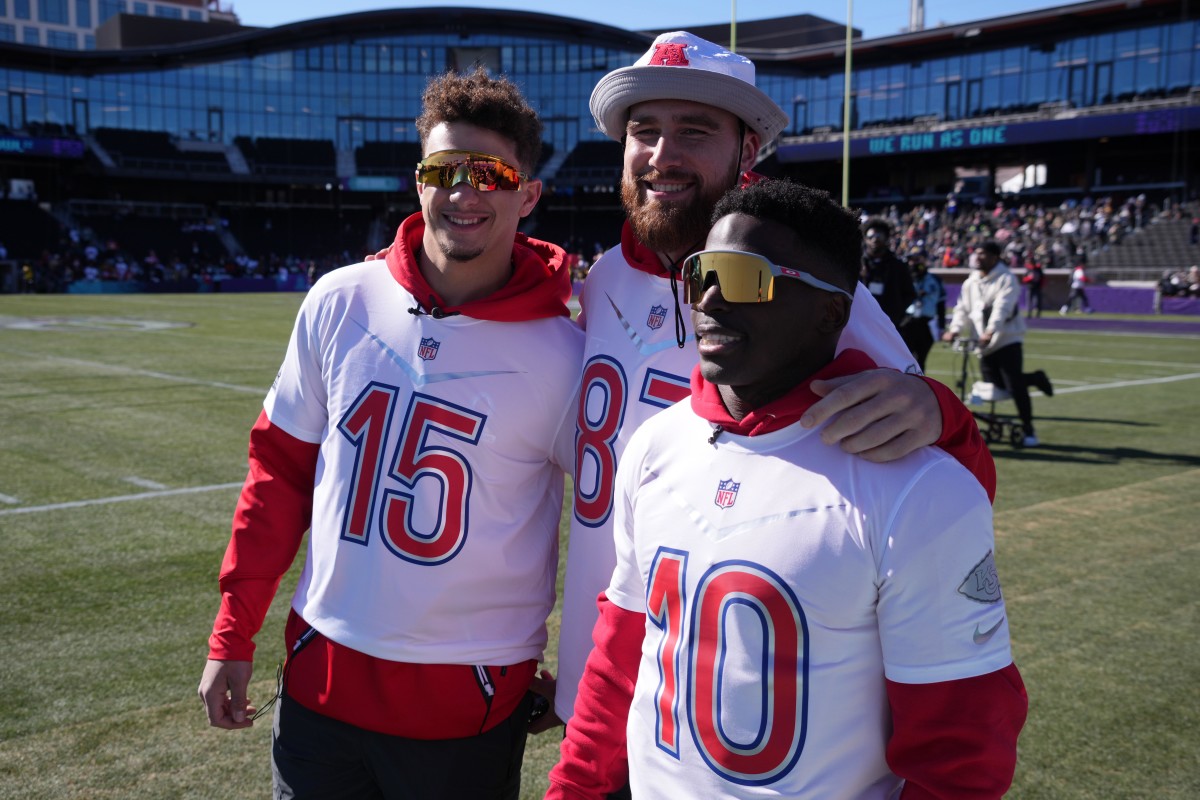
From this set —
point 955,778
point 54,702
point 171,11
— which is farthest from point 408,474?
point 171,11

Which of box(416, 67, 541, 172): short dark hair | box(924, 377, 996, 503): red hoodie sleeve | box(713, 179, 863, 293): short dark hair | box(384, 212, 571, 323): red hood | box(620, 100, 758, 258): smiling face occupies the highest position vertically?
box(416, 67, 541, 172): short dark hair

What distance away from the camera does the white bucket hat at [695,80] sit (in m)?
2.46

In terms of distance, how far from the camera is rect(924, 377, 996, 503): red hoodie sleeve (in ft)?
6.10

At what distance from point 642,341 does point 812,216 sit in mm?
749

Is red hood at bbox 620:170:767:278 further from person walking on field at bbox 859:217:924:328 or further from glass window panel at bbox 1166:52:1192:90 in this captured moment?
glass window panel at bbox 1166:52:1192:90

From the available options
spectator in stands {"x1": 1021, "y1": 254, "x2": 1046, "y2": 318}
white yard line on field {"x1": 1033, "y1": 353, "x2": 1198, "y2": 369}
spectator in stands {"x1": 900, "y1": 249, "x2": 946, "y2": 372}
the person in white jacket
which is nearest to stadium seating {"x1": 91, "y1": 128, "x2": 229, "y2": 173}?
spectator in stands {"x1": 1021, "y1": 254, "x2": 1046, "y2": 318}

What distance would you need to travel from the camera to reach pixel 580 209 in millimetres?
75375

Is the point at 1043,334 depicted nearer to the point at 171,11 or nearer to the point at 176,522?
the point at 176,522

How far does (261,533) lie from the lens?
278 cm

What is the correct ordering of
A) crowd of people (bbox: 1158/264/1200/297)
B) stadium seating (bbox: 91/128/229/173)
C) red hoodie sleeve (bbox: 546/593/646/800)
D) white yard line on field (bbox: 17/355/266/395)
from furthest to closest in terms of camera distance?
1. stadium seating (bbox: 91/128/229/173)
2. crowd of people (bbox: 1158/264/1200/297)
3. white yard line on field (bbox: 17/355/266/395)
4. red hoodie sleeve (bbox: 546/593/646/800)

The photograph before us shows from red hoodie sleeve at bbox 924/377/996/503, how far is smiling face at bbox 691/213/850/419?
24 centimetres

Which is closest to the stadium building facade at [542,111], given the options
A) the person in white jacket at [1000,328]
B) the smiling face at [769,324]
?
the person in white jacket at [1000,328]

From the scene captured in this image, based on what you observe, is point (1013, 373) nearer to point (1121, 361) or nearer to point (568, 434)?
point (568, 434)

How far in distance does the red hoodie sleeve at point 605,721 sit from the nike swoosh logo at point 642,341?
683 millimetres
